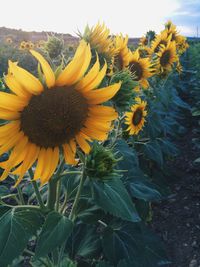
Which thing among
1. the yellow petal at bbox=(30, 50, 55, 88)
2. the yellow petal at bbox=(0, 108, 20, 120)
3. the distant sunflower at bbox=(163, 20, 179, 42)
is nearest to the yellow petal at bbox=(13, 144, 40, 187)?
the yellow petal at bbox=(0, 108, 20, 120)

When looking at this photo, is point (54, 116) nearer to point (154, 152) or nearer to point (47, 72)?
point (47, 72)

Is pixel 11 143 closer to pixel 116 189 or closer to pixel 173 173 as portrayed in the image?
pixel 116 189

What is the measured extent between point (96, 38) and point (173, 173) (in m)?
2.28

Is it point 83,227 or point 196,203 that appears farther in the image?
point 196,203

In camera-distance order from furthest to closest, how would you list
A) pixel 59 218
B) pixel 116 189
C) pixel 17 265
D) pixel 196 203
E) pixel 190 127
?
1. pixel 190 127
2. pixel 196 203
3. pixel 17 265
4. pixel 116 189
5. pixel 59 218

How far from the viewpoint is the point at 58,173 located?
1476mm

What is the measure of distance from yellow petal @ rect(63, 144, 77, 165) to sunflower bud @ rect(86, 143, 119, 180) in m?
0.13

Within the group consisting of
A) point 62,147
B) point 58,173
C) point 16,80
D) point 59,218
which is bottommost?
point 59,218

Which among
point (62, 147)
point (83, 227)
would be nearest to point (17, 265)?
point (83, 227)

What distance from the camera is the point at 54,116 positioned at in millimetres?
1241

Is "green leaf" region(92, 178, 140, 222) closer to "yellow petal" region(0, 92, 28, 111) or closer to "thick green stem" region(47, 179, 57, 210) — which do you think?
"thick green stem" region(47, 179, 57, 210)

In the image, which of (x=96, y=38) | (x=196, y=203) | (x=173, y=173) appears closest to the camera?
(x=96, y=38)

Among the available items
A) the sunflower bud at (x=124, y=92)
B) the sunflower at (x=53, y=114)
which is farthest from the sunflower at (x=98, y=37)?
the sunflower at (x=53, y=114)

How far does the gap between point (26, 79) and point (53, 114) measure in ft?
0.52
